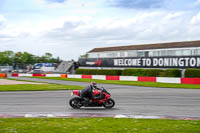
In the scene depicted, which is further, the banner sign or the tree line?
the tree line

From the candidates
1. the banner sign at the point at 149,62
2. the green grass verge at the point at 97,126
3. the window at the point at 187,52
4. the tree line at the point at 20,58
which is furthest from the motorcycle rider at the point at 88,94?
the tree line at the point at 20,58

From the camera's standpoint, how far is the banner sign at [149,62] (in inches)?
1442

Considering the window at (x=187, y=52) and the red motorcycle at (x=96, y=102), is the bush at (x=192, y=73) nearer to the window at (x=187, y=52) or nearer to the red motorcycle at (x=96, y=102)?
the window at (x=187, y=52)

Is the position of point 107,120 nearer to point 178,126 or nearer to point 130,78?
point 178,126

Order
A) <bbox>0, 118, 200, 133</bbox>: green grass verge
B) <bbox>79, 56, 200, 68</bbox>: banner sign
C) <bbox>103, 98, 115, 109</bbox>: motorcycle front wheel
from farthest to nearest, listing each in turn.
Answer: <bbox>79, 56, 200, 68</bbox>: banner sign < <bbox>103, 98, 115, 109</bbox>: motorcycle front wheel < <bbox>0, 118, 200, 133</bbox>: green grass verge

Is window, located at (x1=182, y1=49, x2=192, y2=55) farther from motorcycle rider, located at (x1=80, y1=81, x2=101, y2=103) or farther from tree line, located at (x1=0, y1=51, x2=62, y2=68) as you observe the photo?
tree line, located at (x1=0, y1=51, x2=62, y2=68)

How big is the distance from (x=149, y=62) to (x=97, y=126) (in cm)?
3422

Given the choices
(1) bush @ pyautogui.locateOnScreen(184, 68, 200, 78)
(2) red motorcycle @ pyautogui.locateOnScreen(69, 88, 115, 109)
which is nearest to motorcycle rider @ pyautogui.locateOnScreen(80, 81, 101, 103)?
(2) red motorcycle @ pyautogui.locateOnScreen(69, 88, 115, 109)

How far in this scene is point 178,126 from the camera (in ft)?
28.7

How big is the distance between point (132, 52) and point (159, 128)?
4446cm

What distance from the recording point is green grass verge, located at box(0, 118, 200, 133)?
8.05m

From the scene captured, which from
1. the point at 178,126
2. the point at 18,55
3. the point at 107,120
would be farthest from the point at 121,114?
the point at 18,55

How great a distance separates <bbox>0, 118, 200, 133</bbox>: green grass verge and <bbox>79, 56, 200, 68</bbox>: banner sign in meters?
28.1

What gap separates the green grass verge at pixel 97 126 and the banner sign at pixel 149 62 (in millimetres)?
28131
